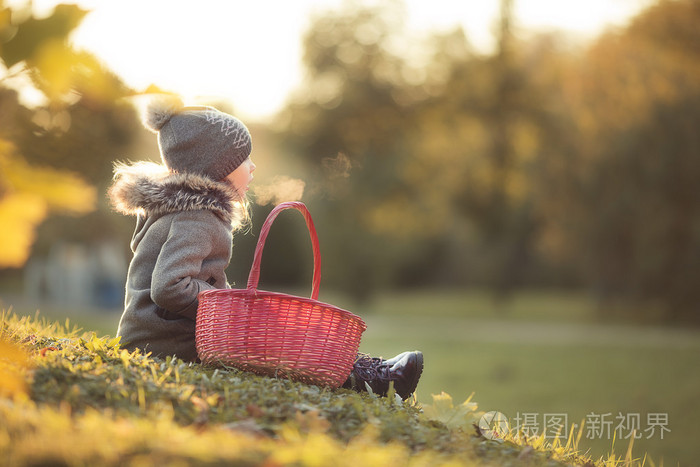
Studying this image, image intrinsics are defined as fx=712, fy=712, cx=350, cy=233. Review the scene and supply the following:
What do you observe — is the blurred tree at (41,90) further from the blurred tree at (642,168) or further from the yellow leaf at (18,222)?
the blurred tree at (642,168)

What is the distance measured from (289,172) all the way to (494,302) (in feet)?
32.2

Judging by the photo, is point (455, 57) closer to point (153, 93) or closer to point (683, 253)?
point (683, 253)

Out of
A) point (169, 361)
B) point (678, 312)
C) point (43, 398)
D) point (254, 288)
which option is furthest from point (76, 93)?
point (678, 312)

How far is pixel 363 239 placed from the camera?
23125mm

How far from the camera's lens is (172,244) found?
10.3 feet

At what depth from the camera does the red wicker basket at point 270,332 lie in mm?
2889

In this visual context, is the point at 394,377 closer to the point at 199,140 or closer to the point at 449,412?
the point at 449,412

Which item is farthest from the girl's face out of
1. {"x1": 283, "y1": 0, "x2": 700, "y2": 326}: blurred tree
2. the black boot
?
{"x1": 283, "y1": 0, "x2": 700, "y2": 326}: blurred tree

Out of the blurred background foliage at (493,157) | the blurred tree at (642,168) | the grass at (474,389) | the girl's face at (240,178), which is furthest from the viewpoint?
the blurred background foliage at (493,157)

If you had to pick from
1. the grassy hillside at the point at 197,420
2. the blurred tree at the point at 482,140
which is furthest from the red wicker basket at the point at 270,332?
the blurred tree at the point at 482,140

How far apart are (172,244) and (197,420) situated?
103 cm
